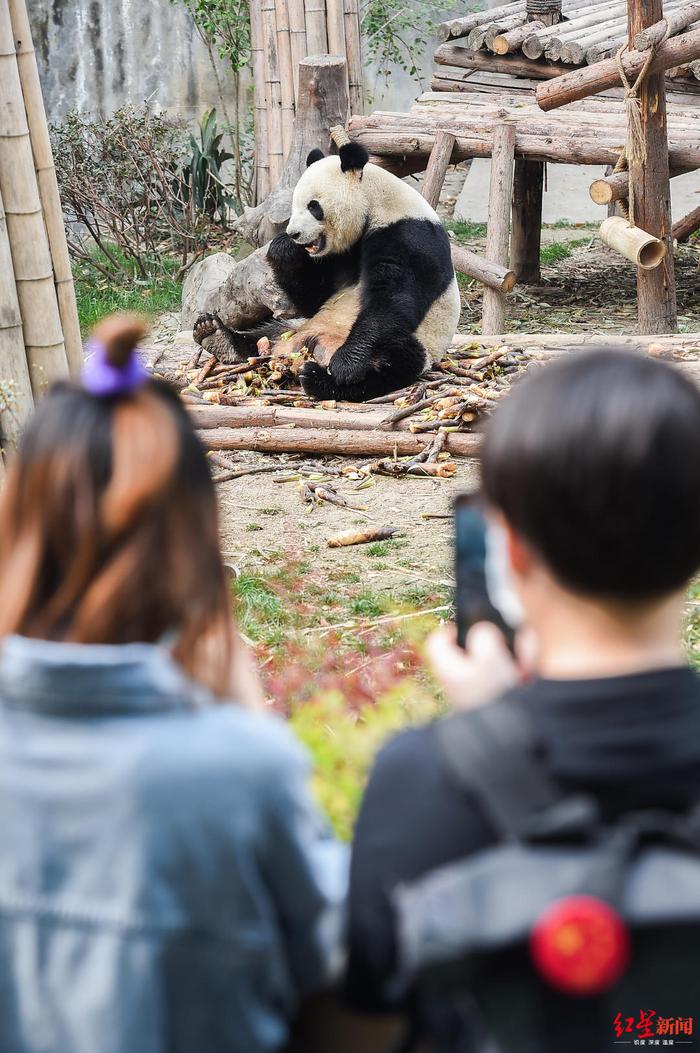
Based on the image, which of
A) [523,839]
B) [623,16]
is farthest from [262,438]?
[623,16]

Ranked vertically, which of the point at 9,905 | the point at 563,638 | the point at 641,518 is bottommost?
the point at 9,905

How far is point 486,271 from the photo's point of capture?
6.70 meters

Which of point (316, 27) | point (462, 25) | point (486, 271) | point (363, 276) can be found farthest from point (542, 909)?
point (462, 25)

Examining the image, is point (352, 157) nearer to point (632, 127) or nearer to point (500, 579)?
point (632, 127)

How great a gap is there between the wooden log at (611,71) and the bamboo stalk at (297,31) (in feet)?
7.73

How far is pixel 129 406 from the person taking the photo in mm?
1154

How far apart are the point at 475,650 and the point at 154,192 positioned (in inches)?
339

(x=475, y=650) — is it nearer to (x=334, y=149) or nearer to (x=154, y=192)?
(x=334, y=149)

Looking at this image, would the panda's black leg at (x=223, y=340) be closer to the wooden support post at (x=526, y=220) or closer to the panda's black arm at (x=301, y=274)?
the panda's black arm at (x=301, y=274)

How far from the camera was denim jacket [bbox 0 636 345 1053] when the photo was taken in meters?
1.07

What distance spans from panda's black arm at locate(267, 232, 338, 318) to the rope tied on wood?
163cm

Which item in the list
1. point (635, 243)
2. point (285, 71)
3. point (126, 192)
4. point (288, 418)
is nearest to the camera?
point (288, 418)

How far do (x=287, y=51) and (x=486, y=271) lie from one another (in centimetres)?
241

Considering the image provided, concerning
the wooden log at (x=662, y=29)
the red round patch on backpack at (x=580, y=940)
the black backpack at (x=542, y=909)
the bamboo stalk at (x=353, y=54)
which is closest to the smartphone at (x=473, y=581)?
the black backpack at (x=542, y=909)
